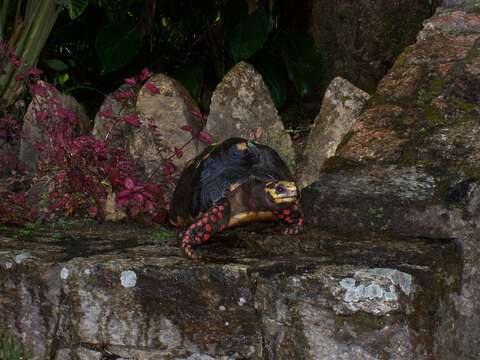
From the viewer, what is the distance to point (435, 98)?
4070mm

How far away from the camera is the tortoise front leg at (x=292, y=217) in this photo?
11.0 ft

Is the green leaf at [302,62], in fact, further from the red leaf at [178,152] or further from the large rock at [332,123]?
the red leaf at [178,152]

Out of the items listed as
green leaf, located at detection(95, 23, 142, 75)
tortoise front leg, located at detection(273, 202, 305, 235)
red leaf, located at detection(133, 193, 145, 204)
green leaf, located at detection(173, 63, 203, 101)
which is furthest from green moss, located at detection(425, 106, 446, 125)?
green leaf, located at detection(95, 23, 142, 75)

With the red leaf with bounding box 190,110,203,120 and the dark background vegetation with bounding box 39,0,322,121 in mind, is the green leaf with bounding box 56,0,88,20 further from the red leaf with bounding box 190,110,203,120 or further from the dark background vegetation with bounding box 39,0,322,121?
the red leaf with bounding box 190,110,203,120

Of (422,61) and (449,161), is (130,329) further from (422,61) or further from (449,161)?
(422,61)

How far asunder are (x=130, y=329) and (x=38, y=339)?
0.45 m

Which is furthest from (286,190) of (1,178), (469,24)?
(1,178)

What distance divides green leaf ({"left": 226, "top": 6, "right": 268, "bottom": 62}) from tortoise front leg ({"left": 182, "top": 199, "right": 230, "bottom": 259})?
7.29 ft

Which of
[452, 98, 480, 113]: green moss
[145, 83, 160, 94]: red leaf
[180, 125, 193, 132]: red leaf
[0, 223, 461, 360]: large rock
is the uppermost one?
[145, 83, 160, 94]: red leaf

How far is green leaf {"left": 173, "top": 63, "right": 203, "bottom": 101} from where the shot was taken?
5621mm

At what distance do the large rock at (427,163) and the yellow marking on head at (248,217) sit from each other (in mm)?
291

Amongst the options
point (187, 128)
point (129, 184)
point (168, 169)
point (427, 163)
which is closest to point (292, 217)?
point (427, 163)

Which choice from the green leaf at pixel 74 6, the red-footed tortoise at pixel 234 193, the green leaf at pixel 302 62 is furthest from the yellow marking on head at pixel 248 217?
the green leaf at pixel 74 6

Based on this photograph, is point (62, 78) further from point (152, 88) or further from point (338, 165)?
point (338, 165)
